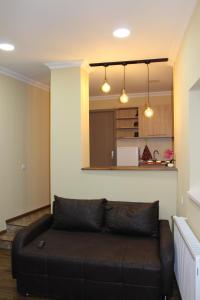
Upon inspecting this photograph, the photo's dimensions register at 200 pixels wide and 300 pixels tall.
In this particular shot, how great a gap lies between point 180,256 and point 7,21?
9.43 ft

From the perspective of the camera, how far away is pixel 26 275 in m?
2.95

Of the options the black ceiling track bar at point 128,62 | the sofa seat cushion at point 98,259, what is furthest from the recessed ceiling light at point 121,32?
the sofa seat cushion at point 98,259

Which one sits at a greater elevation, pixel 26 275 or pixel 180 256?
pixel 180 256

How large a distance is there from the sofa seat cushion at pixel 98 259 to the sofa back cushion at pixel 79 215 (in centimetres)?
31

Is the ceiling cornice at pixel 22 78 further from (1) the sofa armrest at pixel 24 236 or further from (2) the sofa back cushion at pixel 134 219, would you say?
(2) the sofa back cushion at pixel 134 219

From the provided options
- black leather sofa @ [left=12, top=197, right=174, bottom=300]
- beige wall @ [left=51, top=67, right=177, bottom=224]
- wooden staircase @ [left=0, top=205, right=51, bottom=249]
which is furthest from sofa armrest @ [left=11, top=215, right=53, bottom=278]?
wooden staircase @ [left=0, top=205, right=51, bottom=249]

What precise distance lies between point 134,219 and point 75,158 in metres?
1.35

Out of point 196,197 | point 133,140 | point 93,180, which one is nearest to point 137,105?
point 133,140

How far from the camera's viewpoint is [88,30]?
3033 millimetres

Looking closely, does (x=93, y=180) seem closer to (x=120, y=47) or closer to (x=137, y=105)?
(x=120, y=47)

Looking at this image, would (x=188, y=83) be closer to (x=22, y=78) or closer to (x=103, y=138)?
(x=22, y=78)

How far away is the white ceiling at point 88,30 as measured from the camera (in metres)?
2.53

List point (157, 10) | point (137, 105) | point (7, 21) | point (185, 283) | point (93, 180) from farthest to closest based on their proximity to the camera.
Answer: point (137, 105)
point (93, 180)
point (7, 21)
point (157, 10)
point (185, 283)

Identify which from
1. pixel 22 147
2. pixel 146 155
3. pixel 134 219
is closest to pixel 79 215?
pixel 134 219
